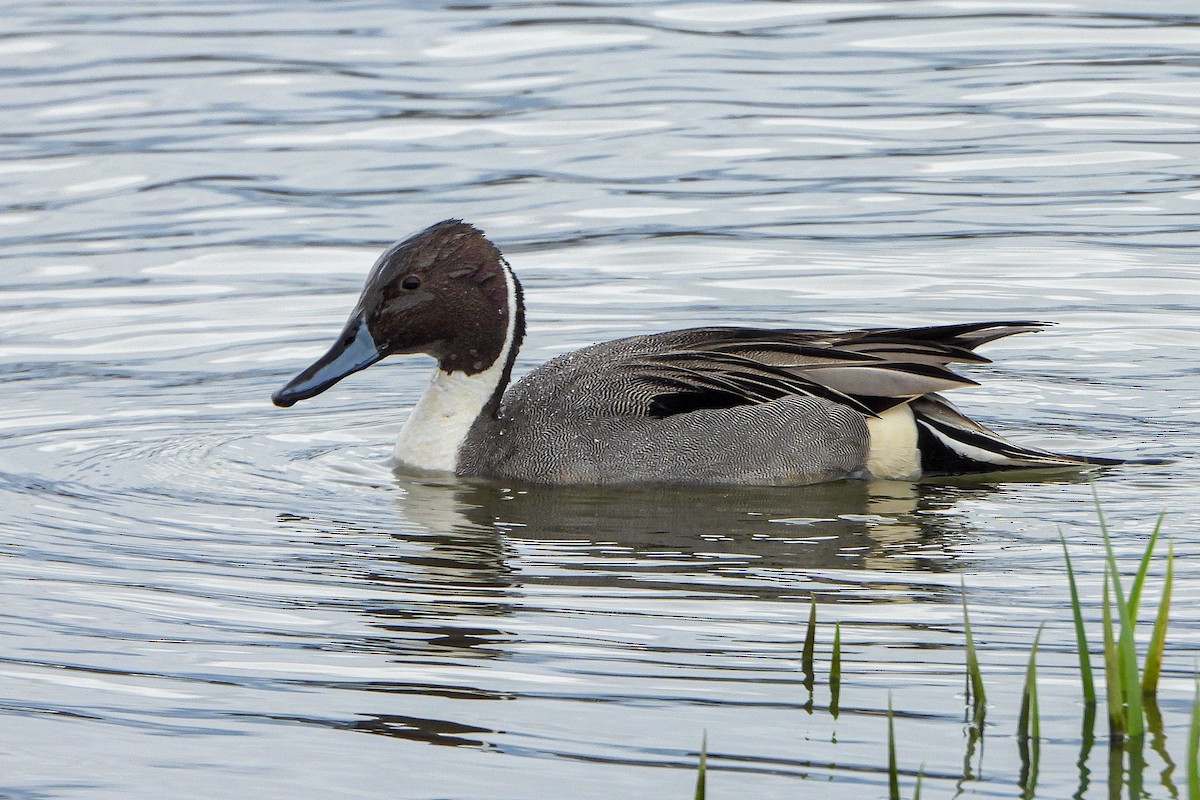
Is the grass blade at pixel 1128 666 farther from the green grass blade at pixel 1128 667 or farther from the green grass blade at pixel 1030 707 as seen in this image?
the green grass blade at pixel 1030 707

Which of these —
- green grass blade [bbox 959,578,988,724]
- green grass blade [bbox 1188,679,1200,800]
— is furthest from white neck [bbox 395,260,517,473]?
green grass blade [bbox 1188,679,1200,800]

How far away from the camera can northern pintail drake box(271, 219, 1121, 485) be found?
7.74 metres

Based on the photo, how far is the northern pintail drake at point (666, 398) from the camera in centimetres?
774

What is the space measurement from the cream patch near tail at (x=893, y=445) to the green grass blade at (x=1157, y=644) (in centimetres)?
316

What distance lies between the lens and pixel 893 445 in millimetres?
7883

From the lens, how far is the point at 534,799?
439cm

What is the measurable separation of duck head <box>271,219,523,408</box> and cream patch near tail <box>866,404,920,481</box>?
4.91 ft

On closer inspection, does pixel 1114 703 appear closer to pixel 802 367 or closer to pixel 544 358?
pixel 802 367

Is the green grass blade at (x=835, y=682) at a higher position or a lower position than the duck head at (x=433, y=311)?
lower

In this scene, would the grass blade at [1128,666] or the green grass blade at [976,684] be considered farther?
the green grass blade at [976,684]

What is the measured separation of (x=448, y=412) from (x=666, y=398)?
90cm

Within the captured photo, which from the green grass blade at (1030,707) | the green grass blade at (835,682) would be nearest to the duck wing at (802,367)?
the green grass blade at (835,682)

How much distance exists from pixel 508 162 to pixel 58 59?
479cm

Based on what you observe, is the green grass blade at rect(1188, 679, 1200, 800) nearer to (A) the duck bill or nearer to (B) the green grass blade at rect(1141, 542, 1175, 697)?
(B) the green grass blade at rect(1141, 542, 1175, 697)
